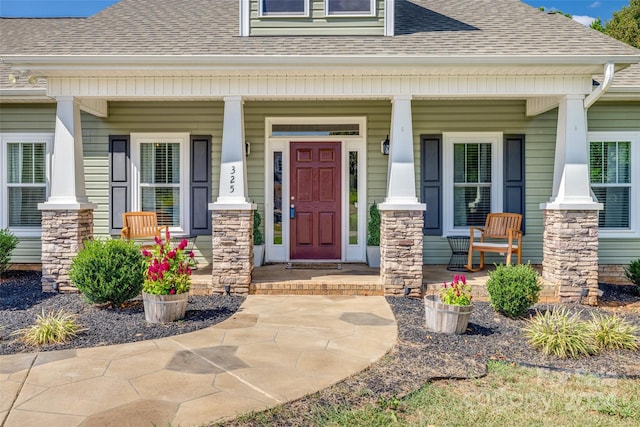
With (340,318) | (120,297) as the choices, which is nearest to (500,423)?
(340,318)

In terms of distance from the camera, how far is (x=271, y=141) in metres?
7.65

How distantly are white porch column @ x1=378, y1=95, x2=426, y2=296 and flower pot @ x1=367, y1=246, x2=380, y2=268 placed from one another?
139 centimetres

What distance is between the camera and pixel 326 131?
300 inches

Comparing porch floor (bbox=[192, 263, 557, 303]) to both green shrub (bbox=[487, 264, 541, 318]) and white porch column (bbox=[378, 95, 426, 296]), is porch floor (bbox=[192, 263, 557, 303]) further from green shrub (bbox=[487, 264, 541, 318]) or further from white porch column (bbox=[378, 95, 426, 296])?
green shrub (bbox=[487, 264, 541, 318])

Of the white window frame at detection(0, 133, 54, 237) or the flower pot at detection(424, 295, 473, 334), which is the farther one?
the white window frame at detection(0, 133, 54, 237)

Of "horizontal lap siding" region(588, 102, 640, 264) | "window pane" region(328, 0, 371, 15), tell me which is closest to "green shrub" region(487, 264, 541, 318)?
"horizontal lap siding" region(588, 102, 640, 264)

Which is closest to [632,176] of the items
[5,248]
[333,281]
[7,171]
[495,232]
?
[495,232]

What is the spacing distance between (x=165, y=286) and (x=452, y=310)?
283 centimetres

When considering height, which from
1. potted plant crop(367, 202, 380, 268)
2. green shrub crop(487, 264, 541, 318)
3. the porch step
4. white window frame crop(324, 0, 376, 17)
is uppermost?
white window frame crop(324, 0, 376, 17)

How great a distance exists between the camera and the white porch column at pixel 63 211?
19.2ft

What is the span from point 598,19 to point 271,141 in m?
17.5

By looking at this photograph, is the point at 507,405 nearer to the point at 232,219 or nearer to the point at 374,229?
the point at 232,219

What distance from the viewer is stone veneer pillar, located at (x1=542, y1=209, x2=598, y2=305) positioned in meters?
5.71

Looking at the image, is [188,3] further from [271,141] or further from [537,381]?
[537,381]
